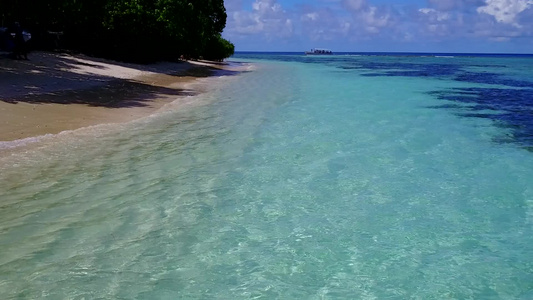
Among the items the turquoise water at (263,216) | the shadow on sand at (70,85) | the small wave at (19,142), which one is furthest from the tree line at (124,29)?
the turquoise water at (263,216)

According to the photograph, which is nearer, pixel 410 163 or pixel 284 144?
pixel 410 163

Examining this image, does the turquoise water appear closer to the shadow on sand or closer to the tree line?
the shadow on sand

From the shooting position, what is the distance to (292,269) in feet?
18.9

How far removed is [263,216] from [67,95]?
14147mm

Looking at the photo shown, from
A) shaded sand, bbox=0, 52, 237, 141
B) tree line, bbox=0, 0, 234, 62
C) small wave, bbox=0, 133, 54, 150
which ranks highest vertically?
tree line, bbox=0, 0, 234, 62

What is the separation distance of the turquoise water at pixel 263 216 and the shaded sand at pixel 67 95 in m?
1.37

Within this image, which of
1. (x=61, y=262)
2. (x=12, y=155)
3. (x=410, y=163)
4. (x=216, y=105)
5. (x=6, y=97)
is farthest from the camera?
(x=216, y=105)

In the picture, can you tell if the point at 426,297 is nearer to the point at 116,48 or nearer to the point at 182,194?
the point at 182,194

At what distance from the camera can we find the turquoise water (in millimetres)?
5430

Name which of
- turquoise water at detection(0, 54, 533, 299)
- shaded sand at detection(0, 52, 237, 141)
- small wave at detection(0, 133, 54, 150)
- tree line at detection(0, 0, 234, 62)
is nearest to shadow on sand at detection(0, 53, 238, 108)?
shaded sand at detection(0, 52, 237, 141)

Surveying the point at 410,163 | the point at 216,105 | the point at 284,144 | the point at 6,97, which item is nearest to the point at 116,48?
the point at 216,105

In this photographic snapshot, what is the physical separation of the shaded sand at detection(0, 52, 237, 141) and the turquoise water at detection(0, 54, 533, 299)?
137 centimetres

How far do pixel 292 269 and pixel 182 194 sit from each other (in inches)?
126

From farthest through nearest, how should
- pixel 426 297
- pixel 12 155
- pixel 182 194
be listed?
pixel 12 155
pixel 182 194
pixel 426 297
